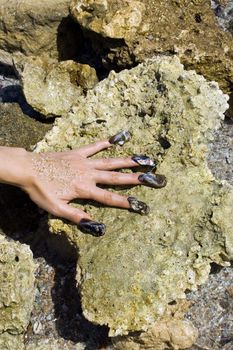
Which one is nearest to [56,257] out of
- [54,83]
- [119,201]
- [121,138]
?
[119,201]

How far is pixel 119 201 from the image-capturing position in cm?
325

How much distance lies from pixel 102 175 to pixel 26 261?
25.1 inches

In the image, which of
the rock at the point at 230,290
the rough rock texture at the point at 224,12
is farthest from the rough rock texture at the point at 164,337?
the rough rock texture at the point at 224,12

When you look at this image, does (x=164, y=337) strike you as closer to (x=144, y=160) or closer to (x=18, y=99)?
(x=144, y=160)

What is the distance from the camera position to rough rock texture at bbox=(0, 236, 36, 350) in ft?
10.7

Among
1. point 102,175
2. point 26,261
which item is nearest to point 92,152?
point 102,175

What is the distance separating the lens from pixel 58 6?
493 centimetres

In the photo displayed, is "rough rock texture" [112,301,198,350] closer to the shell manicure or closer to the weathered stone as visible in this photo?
the weathered stone

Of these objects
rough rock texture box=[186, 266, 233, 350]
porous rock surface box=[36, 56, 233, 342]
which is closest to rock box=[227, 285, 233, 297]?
rough rock texture box=[186, 266, 233, 350]

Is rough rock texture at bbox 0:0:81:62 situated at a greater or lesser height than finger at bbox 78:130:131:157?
lesser

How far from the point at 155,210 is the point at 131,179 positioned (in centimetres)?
22

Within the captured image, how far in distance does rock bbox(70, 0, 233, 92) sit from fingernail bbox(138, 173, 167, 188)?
1431 mm

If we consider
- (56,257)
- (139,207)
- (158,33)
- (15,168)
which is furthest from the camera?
(158,33)

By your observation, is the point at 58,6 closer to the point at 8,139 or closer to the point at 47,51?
the point at 47,51
